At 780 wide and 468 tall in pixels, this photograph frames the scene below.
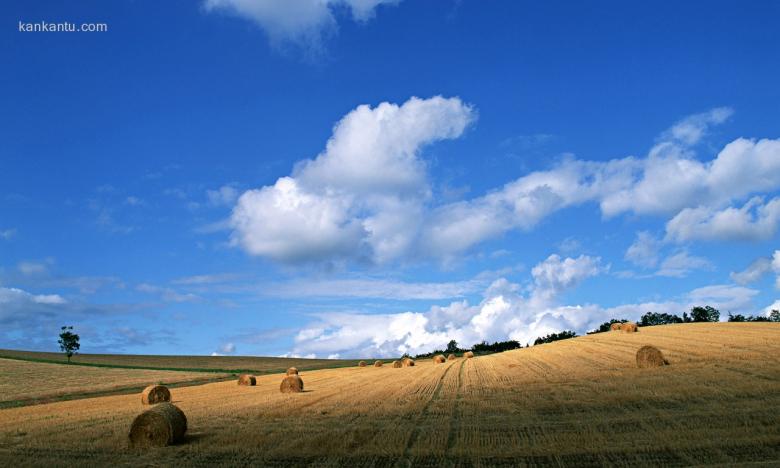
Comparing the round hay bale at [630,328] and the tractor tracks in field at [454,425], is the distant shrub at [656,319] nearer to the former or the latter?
the round hay bale at [630,328]

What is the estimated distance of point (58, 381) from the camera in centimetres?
4350

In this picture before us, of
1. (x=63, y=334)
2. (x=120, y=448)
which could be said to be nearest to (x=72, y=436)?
(x=120, y=448)

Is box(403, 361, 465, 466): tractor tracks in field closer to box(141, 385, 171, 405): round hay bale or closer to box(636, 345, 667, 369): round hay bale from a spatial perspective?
box(636, 345, 667, 369): round hay bale

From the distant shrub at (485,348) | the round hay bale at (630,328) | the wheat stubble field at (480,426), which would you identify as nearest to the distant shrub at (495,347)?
the distant shrub at (485,348)

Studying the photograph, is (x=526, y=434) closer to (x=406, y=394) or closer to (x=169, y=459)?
(x=169, y=459)

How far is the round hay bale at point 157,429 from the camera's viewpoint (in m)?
13.6

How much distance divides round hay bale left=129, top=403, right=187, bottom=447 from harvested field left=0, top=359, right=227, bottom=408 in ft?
56.3

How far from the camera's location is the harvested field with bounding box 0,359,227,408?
1404 inches

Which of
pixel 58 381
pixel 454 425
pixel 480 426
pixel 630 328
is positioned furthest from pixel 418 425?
pixel 630 328

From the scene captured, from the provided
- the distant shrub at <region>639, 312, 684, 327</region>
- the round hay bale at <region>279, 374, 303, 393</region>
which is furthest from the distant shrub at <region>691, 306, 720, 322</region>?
the round hay bale at <region>279, 374, 303, 393</region>

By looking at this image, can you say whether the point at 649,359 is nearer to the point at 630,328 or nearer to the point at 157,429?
the point at 157,429

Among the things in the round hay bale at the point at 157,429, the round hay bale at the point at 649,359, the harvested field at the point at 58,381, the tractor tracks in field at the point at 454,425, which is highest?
the harvested field at the point at 58,381

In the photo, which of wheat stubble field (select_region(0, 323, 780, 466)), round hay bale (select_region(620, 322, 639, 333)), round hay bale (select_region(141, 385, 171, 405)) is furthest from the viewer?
round hay bale (select_region(620, 322, 639, 333))

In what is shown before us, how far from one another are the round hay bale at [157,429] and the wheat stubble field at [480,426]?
0.37m
